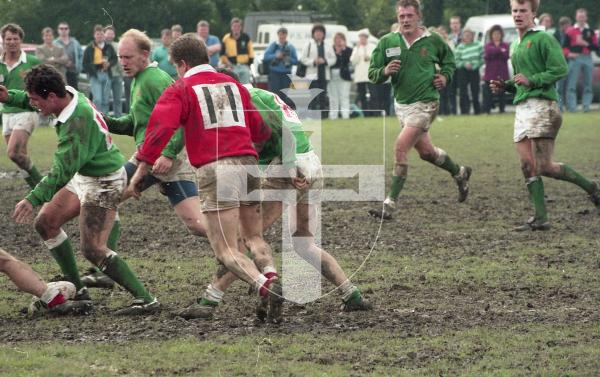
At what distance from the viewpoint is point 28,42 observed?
3331 centimetres

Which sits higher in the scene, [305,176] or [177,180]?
[305,176]

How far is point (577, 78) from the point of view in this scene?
28.0 m

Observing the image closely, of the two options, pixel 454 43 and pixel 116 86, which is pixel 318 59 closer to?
pixel 454 43

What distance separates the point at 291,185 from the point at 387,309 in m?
1.08

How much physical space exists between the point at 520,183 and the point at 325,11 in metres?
27.5

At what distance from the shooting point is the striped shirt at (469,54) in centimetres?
2744

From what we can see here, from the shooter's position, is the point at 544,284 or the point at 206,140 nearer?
the point at 206,140

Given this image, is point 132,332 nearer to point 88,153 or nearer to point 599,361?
point 88,153

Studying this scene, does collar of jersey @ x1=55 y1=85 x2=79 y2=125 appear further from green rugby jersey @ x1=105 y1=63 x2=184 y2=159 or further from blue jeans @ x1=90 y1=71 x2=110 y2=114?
blue jeans @ x1=90 y1=71 x2=110 y2=114

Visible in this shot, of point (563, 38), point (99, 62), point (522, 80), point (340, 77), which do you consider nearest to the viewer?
point (522, 80)

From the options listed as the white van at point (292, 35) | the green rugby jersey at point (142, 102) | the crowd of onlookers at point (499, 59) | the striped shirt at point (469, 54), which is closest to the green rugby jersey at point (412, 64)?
the green rugby jersey at point (142, 102)

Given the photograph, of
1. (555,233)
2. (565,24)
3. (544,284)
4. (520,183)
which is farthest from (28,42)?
(544,284)

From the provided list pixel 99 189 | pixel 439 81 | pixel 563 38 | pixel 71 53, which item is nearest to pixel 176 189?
pixel 99 189

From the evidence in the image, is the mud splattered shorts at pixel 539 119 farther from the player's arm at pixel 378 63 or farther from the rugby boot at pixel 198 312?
the rugby boot at pixel 198 312
